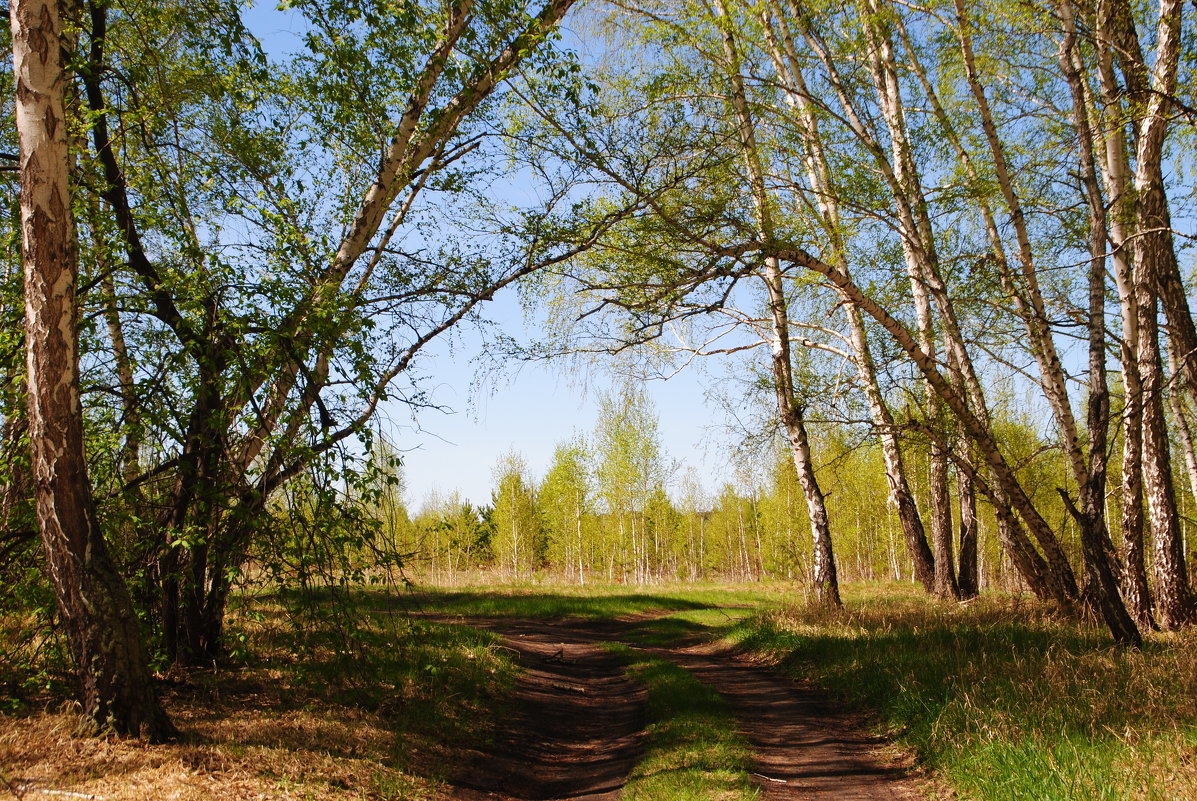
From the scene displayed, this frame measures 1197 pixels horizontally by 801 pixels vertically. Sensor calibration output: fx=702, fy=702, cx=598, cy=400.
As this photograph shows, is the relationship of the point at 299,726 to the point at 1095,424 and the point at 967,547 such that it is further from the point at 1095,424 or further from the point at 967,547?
the point at 967,547

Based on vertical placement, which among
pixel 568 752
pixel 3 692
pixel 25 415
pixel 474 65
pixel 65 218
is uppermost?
pixel 474 65

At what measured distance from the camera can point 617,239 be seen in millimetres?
8586

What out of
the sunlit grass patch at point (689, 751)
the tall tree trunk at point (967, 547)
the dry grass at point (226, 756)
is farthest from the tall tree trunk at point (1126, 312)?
the dry grass at point (226, 756)

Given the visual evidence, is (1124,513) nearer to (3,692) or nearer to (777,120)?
(777,120)

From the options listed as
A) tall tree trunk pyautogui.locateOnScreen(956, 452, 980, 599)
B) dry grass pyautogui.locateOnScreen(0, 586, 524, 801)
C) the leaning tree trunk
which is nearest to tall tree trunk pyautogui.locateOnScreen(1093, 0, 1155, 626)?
tall tree trunk pyautogui.locateOnScreen(956, 452, 980, 599)

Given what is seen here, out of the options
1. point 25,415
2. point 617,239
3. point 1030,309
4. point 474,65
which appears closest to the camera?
point 25,415

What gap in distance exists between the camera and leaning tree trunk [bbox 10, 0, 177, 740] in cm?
458

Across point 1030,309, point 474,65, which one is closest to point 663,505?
point 1030,309

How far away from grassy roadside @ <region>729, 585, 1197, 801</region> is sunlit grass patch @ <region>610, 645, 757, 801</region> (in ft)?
4.64

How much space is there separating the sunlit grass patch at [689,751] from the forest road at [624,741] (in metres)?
0.16

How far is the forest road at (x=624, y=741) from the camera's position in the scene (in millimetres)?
5230

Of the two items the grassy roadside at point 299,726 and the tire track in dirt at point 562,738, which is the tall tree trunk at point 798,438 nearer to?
the tire track in dirt at point 562,738

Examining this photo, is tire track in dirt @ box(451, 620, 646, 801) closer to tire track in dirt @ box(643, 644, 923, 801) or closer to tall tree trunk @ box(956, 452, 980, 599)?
tire track in dirt @ box(643, 644, 923, 801)

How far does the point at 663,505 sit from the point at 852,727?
37.3 meters
